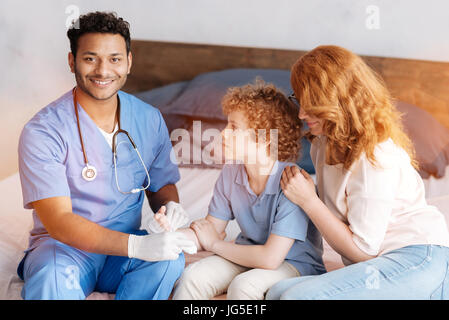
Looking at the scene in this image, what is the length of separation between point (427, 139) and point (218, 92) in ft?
3.04

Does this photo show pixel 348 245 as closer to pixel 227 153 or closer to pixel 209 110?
pixel 227 153

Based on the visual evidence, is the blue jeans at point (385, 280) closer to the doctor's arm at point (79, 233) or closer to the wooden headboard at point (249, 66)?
the doctor's arm at point (79, 233)

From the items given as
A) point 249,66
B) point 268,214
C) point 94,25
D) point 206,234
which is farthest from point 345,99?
point 249,66

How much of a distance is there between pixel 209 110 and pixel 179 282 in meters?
1.15

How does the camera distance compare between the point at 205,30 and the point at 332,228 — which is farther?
the point at 205,30

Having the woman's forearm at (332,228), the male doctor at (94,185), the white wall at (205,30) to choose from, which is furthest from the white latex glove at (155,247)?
the white wall at (205,30)

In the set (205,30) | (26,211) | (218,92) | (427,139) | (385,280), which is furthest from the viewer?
(205,30)

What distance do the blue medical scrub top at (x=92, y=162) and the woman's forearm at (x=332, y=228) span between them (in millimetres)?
476

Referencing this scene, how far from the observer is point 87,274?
3.89ft

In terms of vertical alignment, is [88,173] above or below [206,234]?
above

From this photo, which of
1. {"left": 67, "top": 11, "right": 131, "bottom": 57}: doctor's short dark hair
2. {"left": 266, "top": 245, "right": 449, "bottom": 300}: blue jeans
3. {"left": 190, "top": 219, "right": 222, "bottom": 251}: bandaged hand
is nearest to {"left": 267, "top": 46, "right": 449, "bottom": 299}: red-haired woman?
{"left": 266, "top": 245, "right": 449, "bottom": 300}: blue jeans

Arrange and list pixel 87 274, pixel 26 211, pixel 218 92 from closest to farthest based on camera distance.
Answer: pixel 87 274 < pixel 26 211 < pixel 218 92

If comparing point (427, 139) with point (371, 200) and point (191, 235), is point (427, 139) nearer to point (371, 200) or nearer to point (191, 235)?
point (371, 200)
